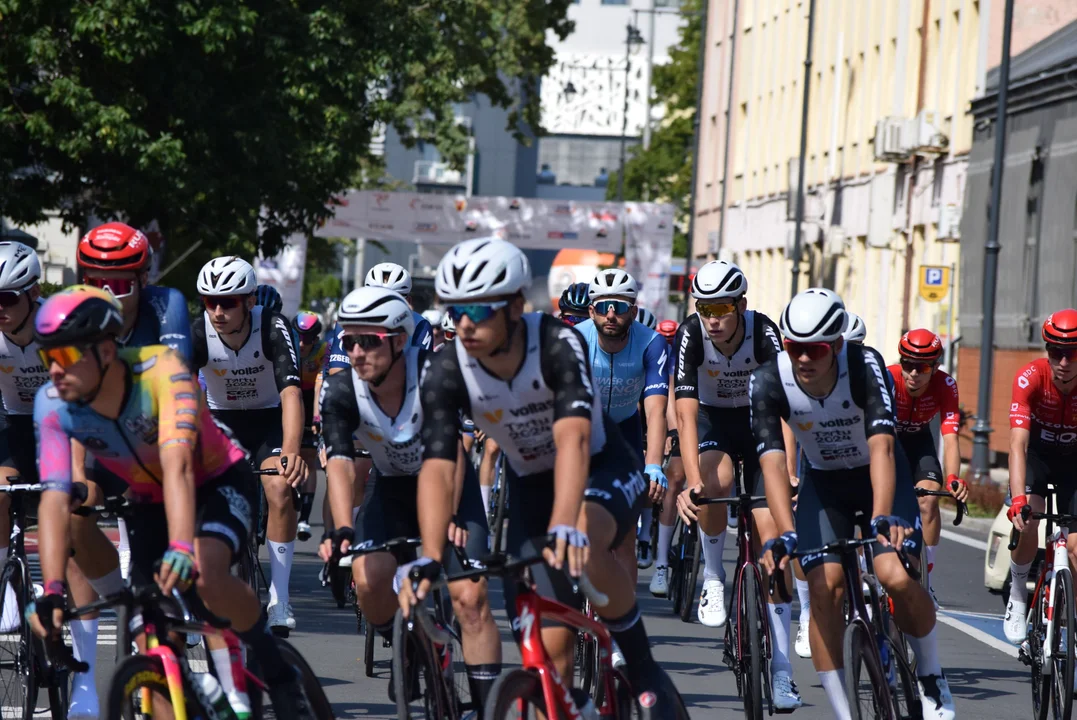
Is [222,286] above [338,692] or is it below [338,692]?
above

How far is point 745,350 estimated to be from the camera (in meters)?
11.0

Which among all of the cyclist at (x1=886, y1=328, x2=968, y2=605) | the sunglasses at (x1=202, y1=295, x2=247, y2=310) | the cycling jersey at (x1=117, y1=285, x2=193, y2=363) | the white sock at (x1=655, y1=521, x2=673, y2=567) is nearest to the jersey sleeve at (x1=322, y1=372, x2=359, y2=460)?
the cycling jersey at (x1=117, y1=285, x2=193, y2=363)

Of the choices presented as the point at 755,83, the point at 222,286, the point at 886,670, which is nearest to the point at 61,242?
the point at 755,83

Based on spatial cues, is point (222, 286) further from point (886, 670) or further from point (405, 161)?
point (405, 161)

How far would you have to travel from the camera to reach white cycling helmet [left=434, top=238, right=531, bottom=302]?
20.6 ft

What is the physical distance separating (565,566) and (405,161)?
125 m

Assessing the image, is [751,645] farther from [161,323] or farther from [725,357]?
[161,323]

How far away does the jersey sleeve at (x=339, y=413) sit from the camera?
8.32m

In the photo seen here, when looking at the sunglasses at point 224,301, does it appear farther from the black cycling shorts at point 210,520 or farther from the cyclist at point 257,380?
the black cycling shorts at point 210,520

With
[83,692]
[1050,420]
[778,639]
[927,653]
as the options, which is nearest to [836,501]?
[927,653]

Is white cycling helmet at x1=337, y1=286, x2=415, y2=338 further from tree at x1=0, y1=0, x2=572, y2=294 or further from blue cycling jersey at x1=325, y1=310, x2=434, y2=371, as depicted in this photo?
tree at x1=0, y1=0, x2=572, y2=294

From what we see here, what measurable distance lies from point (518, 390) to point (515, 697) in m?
1.18

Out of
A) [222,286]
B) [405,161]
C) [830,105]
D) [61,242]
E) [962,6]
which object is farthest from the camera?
[405,161]

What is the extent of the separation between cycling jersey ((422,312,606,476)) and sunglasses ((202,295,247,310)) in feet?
13.0
